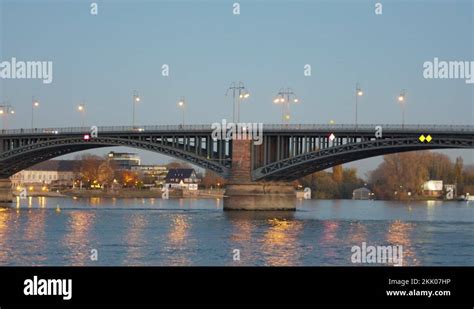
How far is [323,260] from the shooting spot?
5262cm

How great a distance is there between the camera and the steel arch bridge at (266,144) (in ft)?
299

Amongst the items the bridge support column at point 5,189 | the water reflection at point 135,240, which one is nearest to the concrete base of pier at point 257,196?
the water reflection at point 135,240

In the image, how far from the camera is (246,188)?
330 feet

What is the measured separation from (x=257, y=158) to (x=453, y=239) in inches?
1424

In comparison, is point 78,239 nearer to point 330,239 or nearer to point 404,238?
point 330,239

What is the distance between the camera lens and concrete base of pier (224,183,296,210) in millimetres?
100438

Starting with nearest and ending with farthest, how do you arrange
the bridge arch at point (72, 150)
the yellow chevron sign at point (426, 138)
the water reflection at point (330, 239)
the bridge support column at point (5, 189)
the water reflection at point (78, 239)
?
the water reflection at point (78, 239) < the water reflection at point (330, 239) < the yellow chevron sign at point (426, 138) < the bridge arch at point (72, 150) < the bridge support column at point (5, 189)

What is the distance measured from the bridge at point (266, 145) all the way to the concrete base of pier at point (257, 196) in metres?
0.20

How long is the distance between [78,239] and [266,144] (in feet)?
132

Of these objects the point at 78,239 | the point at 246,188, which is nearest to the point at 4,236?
the point at 78,239

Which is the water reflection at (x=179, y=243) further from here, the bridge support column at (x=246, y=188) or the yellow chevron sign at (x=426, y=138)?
the yellow chevron sign at (x=426, y=138)
